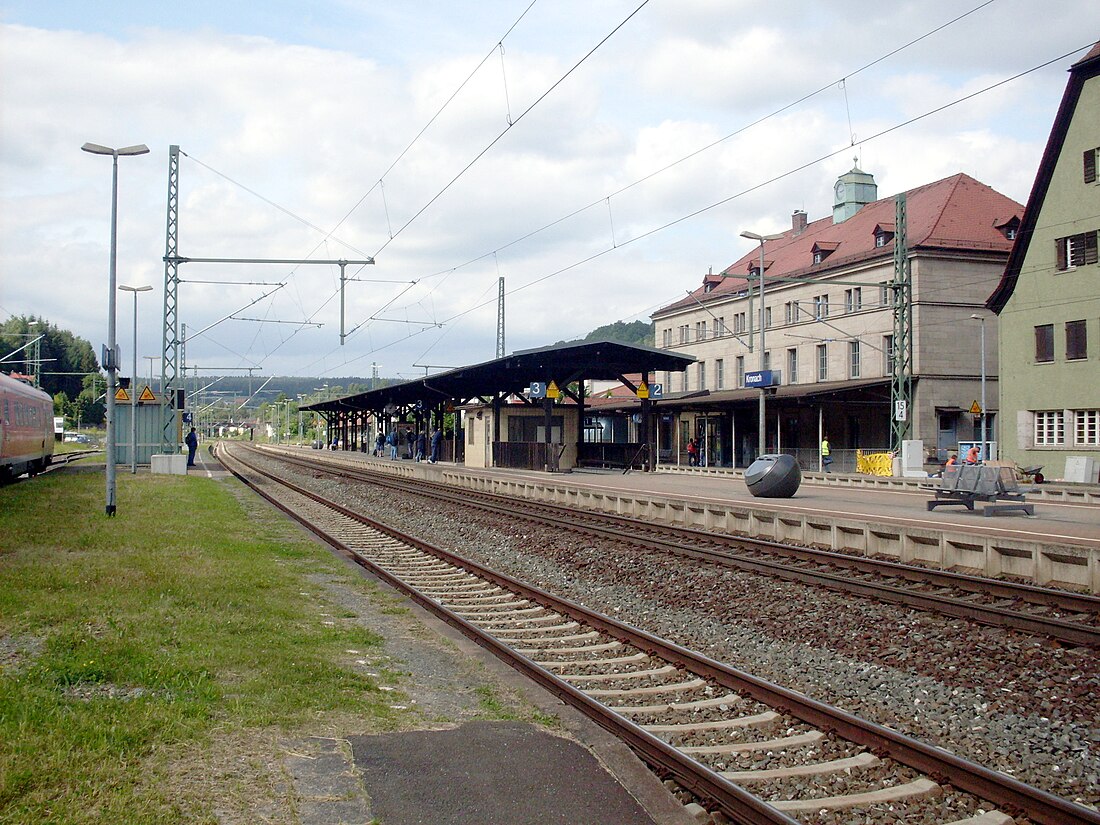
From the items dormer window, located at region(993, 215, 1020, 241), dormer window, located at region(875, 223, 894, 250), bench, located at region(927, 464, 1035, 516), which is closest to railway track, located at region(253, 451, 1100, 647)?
bench, located at region(927, 464, 1035, 516)

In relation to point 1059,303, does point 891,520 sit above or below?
below

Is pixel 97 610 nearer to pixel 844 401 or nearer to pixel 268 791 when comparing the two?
pixel 268 791

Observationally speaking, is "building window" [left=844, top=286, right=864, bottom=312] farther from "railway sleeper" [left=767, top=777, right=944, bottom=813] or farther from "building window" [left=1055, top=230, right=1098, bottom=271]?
"railway sleeper" [left=767, top=777, right=944, bottom=813]

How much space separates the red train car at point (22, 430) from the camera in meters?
26.4

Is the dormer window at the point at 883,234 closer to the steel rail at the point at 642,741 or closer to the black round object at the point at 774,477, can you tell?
the black round object at the point at 774,477

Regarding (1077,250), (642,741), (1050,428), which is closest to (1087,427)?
(1050,428)

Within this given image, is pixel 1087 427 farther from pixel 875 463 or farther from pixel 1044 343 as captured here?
pixel 875 463

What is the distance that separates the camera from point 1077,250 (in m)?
36.8

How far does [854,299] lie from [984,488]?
37.3 metres

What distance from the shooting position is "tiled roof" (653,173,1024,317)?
5178 cm

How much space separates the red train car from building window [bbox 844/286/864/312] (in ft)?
131

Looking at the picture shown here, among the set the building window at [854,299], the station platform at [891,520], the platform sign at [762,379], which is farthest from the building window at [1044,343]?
the building window at [854,299]

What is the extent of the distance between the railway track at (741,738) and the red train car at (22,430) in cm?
1996

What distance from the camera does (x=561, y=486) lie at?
2675 cm
